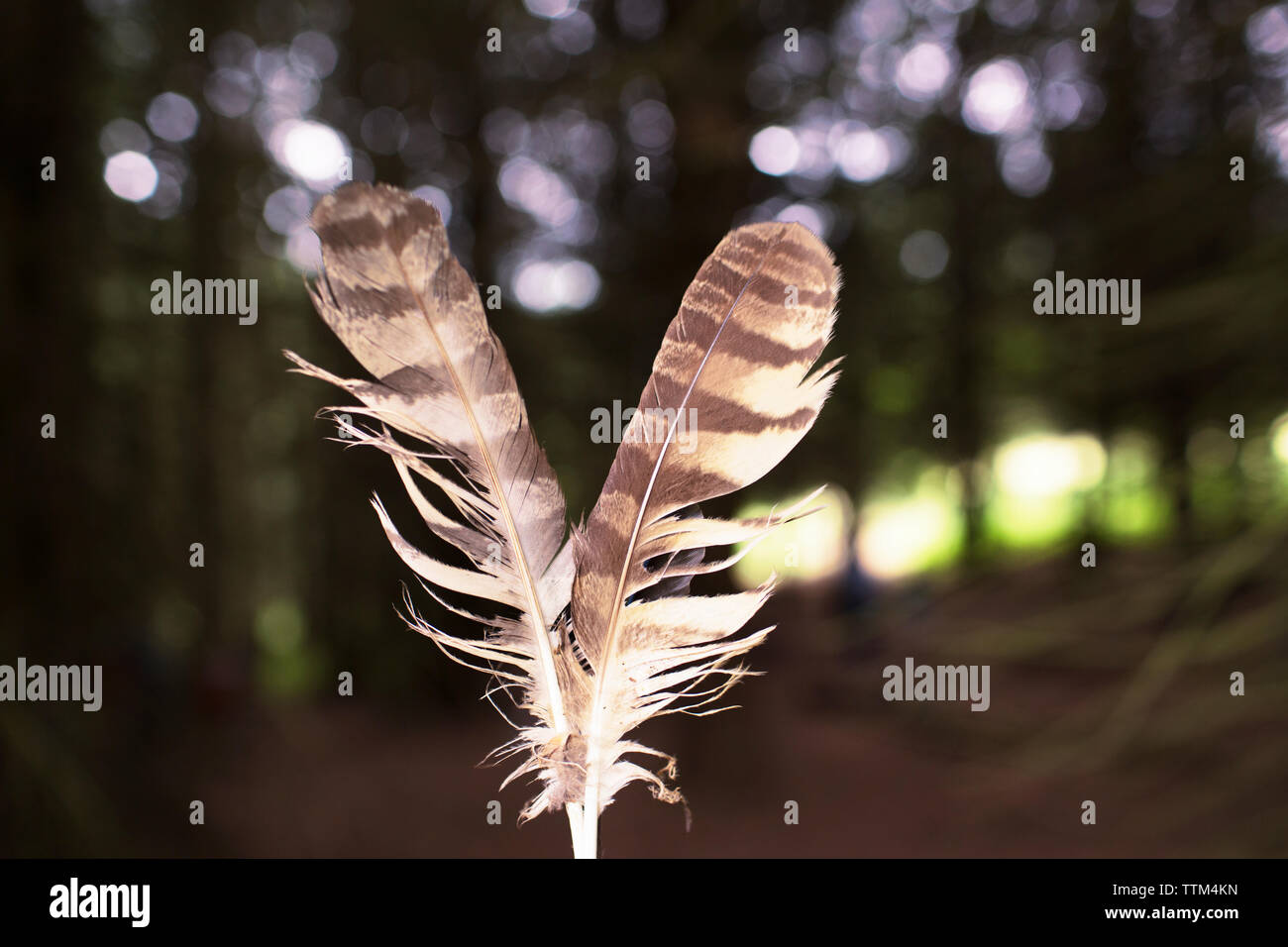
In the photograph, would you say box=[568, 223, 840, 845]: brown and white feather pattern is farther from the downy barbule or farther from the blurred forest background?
the blurred forest background

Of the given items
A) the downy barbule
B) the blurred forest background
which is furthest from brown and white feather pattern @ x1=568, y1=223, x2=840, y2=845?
the blurred forest background

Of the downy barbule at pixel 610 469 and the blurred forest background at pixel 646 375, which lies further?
the blurred forest background at pixel 646 375

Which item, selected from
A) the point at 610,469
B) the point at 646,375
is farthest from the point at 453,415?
the point at 646,375

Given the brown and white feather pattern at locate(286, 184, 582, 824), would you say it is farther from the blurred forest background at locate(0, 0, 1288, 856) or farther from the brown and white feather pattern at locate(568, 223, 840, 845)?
the blurred forest background at locate(0, 0, 1288, 856)

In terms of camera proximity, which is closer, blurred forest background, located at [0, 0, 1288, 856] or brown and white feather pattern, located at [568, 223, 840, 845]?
brown and white feather pattern, located at [568, 223, 840, 845]

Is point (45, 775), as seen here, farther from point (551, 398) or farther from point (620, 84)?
point (620, 84)

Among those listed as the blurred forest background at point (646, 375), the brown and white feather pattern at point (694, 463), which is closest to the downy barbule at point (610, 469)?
the brown and white feather pattern at point (694, 463)

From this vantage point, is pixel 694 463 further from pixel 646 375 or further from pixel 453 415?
pixel 646 375

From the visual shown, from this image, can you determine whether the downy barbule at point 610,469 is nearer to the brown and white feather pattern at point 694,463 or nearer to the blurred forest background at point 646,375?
the brown and white feather pattern at point 694,463
